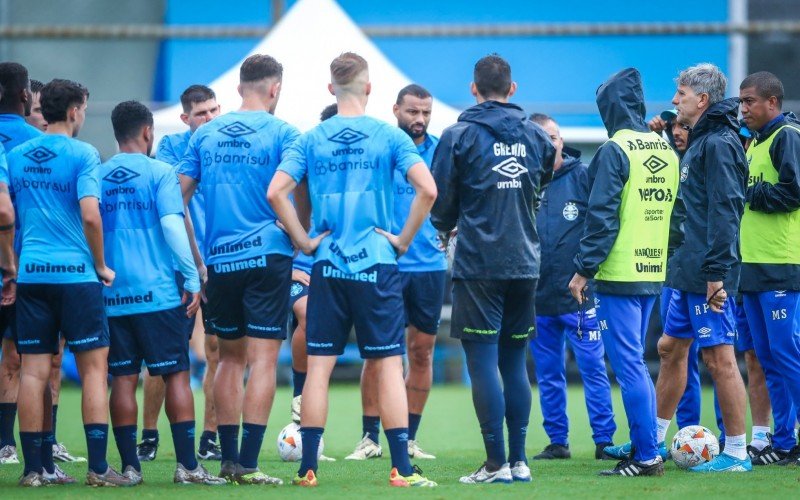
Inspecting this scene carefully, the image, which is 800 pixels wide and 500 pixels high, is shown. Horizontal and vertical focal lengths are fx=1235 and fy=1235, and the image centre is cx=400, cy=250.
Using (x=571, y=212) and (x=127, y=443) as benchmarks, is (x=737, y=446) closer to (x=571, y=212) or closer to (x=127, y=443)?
(x=571, y=212)

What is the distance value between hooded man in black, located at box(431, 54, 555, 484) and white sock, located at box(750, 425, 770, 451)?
6.61 ft

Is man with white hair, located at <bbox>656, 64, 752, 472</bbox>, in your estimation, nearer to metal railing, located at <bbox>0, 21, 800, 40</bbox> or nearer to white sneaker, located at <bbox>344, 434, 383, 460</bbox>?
white sneaker, located at <bbox>344, 434, 383, 460</bbox>

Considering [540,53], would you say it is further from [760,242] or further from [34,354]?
[34,354]

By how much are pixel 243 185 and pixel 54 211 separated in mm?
1083

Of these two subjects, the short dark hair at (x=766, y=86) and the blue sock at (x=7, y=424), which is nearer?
the short dark hair at (x=766, y=86)

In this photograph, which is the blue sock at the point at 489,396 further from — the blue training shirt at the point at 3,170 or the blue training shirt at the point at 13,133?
the blue training shirt at the point at 13,133

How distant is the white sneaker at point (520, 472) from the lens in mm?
7125

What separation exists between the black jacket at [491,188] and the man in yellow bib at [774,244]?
1887mm

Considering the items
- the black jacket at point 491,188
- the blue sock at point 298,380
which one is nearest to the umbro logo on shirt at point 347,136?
the black jacket at point 491,188

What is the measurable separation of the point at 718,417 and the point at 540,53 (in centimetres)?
992

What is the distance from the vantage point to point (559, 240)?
30.5 feet

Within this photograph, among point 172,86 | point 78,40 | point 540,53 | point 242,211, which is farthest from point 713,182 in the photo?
point 78,40

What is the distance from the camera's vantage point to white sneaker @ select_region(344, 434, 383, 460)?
352 inches

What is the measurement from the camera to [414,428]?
30.0 ft
